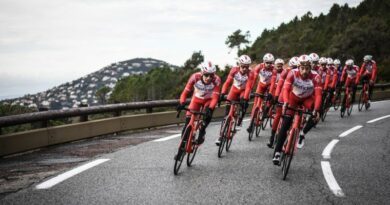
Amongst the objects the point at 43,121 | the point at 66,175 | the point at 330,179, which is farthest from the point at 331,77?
the point at 66,175

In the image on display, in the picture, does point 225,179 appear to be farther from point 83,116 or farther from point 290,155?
point 83,116

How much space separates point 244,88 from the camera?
11.7 metres

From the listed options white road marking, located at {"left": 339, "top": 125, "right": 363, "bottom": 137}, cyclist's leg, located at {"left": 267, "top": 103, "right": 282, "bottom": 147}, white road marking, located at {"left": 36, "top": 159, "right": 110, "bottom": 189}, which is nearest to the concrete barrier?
white road marking, located at {"left": 36, "top": 159, "right": 110, "bottom": 189}

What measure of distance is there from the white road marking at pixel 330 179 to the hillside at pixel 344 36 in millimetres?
36316

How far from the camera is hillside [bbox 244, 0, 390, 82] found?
224 feet

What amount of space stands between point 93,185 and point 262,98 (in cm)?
702

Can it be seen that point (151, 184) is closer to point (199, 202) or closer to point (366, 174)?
point (199, 202)

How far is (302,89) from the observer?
820 centimetres

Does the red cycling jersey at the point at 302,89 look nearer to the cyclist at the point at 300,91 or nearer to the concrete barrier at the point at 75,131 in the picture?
the cyclist at the point at 300,91

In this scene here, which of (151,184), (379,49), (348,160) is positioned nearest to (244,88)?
(348,160)

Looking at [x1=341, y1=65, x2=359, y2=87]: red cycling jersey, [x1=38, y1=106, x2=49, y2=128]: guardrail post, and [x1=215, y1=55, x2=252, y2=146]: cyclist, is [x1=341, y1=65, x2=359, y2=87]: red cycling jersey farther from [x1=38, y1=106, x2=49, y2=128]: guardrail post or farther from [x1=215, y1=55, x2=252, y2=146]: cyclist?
[x1=38, y1=106, x2=49, y2=128]: guardrail post

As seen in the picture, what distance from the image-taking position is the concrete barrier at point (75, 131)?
870 cm

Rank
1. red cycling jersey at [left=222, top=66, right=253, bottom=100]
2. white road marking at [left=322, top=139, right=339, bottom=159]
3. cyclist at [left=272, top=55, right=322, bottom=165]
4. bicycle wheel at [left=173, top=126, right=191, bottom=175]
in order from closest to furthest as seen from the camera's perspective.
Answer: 1. bicycle wheel at [left=173, top=126, right=191, bottom=175]
2. cyclist at [left=272, top=55, right=322, bottom=165]
3. white road marking at [left=322, top=139, right=339, bottom=159]
4. red cycling jersey at [left=222, top=66, right=253, bottom=100]

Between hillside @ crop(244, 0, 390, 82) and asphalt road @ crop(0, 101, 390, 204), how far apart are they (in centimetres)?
3542
